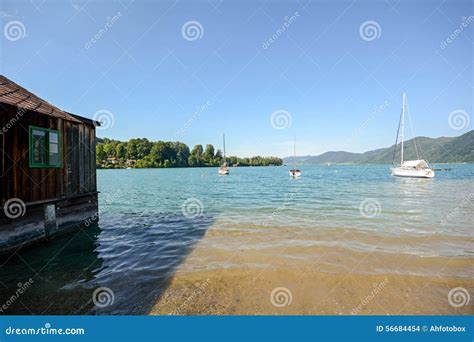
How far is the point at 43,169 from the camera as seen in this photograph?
9.83 meters

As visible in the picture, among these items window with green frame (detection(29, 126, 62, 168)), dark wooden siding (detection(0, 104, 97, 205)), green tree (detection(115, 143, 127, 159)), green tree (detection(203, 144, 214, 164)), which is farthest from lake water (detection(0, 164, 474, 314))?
green tree (detection(203, 144, 214, 164))

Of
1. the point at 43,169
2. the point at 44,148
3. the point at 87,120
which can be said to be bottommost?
the point at 43,169

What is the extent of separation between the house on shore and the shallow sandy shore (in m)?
6.58

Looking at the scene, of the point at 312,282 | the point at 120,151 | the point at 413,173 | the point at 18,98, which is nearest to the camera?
the point at 312,282

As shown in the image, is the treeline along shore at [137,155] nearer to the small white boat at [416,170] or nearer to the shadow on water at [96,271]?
the small white boat at [416,170]

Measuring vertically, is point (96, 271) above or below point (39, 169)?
below

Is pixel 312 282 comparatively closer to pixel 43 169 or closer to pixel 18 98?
pixel 43 169

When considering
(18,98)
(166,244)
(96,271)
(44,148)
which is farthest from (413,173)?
(18,98)

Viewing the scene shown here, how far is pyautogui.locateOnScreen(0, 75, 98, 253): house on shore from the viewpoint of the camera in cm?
824

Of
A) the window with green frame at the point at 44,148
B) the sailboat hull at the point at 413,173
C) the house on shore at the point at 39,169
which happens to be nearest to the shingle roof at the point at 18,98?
the house on shore at the point at 39,169

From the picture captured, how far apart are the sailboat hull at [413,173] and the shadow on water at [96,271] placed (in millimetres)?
62986

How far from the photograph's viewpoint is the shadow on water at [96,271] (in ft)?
17.7

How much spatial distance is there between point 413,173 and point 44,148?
7027 centimetres

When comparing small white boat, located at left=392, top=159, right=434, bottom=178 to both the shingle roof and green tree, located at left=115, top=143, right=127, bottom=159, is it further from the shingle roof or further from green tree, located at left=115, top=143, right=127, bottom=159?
green tree, located at left=115, top=143, right=127, bottom=159
